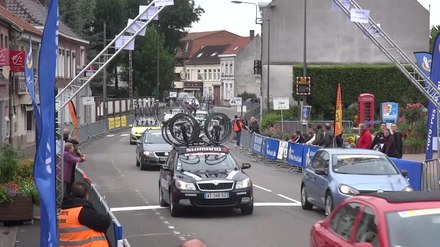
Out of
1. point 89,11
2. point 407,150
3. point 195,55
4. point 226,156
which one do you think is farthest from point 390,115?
point 195,55

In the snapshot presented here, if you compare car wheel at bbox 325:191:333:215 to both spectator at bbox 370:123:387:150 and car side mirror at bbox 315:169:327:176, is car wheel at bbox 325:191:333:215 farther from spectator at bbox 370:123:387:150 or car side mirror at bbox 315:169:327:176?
spectator at bbox 370:123:387:150

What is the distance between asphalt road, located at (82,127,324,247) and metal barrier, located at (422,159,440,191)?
3.25m

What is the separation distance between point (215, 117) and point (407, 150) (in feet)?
58.7

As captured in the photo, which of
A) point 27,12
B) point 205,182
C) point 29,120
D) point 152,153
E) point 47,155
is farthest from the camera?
point 27,12

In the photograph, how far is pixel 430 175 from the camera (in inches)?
782

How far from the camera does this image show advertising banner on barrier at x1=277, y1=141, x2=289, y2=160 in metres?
32.2

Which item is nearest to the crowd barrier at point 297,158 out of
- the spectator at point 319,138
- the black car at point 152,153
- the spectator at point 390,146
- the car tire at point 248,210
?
the spectator at point 319,138

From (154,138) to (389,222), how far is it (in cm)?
2432

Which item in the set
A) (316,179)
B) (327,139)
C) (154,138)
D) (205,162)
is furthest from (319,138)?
(205,162)

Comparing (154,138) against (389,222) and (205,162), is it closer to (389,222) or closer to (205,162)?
(205,162)

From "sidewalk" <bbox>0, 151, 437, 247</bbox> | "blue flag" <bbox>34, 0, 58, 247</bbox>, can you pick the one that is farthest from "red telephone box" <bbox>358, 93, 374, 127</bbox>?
"blue flag" <bbox>34, 0, 58, 247</bbox>

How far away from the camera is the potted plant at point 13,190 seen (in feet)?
49.5

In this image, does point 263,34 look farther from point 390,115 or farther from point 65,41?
point 390,115

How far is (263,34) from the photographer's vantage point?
6300 centimetres
